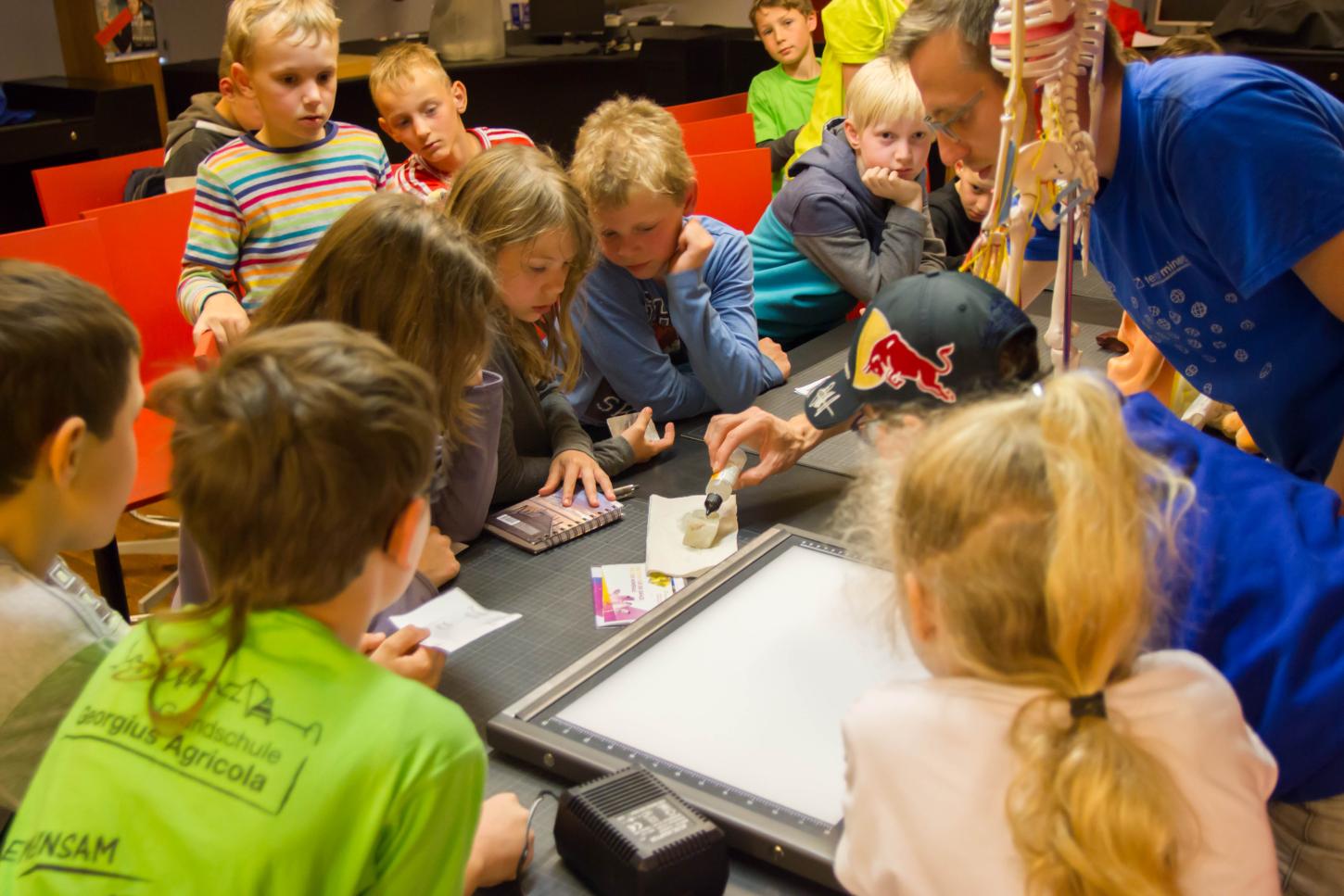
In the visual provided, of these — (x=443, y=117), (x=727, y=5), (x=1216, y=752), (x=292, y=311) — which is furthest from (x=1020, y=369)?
(x=727, y=5)

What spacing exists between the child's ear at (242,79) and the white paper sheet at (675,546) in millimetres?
1464

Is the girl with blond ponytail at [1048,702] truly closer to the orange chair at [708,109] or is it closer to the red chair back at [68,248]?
the red chair back at [68,248]

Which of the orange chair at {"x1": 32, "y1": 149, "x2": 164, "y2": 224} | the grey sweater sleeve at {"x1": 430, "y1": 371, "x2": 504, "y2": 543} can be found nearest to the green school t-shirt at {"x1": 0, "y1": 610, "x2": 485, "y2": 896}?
the grey sweater sleeve at {"x1": 430, "y1": 371, "x2": 504, "y2": 543}

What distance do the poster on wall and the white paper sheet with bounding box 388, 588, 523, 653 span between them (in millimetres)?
4198

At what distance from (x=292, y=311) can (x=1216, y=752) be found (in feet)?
3.68

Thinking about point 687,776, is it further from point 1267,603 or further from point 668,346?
point 668,346

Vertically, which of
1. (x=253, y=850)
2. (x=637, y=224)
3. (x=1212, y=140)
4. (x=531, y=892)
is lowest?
(x=531, y=892)

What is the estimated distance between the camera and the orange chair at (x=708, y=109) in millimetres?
3771

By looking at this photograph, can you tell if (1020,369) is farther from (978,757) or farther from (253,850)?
(253,850)

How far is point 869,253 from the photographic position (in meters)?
2.46

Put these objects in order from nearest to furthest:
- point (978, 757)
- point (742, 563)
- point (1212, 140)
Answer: point (978, 757)
point (1212, 140)
point (742, 563)

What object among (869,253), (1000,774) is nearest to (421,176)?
(869,253)

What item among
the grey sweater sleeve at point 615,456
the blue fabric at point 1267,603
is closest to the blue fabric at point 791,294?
the grey sweater sleeve at point 615,456

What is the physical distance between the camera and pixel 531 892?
3.23ft
